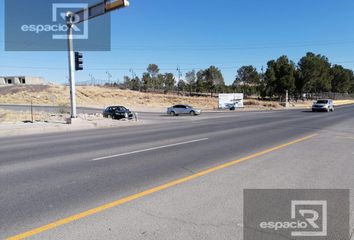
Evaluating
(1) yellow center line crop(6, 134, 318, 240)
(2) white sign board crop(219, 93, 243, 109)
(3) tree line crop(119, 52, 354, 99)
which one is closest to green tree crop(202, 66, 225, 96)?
(3) tree line crop(119, 52, 354, 99)

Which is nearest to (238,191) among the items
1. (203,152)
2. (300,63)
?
(203,152)

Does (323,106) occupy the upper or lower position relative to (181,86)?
lower

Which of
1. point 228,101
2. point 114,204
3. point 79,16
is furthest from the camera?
point 228,101

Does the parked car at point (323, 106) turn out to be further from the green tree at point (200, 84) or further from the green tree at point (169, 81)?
the green tree at point (169, 81)

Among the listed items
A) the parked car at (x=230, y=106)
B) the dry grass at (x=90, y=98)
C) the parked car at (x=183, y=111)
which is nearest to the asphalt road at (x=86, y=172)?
the parked car at (x=183, y=111)

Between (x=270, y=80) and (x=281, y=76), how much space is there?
339cm

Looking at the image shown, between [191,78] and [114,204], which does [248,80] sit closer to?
[191,78]

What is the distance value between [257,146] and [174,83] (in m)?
113

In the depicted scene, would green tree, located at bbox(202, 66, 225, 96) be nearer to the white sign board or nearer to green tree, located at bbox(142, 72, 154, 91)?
green tree, located at bbox(142, 72, 154, 91)

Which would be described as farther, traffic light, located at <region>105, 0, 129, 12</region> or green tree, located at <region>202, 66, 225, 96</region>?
green tree, located at <region>202, 66, 225, 96</region>

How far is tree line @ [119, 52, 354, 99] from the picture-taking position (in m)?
82.0

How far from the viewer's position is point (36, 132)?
18.8m

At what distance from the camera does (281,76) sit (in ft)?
263

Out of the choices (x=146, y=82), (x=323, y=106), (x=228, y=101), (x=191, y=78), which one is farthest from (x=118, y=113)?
(x=191, y=78)
